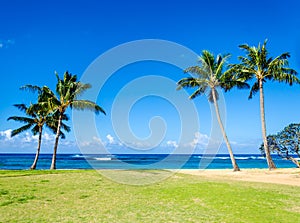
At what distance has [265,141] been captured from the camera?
23.6 metres

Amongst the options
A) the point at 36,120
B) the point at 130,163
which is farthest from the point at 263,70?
the point at 130,163

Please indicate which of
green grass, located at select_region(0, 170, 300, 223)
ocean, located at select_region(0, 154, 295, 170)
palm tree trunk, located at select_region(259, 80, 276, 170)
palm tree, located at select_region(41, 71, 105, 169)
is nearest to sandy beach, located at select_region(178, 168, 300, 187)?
palm tree trunk, located at select_region(259, 80, 276, 170)

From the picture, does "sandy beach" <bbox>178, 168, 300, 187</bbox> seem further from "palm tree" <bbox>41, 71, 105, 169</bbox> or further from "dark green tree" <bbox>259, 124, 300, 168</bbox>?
"palm tree" <bbox>41, 71, 105, 169</bbox>

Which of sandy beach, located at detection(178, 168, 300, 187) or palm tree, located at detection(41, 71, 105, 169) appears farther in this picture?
palm tree, located at detection(41, 71, 105, 169)

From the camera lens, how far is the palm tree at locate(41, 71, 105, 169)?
84.1ft

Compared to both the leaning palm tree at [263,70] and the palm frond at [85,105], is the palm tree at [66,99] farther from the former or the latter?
the leaning palm tree at [263,70]

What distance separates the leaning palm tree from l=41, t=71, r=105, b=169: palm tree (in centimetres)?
1378

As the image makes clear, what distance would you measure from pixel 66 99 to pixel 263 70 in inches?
716

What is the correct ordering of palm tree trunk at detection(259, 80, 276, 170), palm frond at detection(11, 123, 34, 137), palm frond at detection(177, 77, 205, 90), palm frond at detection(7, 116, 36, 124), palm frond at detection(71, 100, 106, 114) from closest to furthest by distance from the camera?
palm tree trunk at detection(259, 80, 276, 170), palm frond at detection(71, 100, 106, 114), palm frond at detection(177, 77, 205, 90), palm frond at detection(11, 123, 34, 137), palm frond at detection(7, 116, 36, 124)

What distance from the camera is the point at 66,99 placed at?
25.8 meters

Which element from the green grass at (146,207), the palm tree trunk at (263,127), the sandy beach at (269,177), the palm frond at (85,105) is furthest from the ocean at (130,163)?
the green grass at (146,207)

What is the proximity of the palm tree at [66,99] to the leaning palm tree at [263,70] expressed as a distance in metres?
13.8

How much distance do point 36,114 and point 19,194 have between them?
20.2 m

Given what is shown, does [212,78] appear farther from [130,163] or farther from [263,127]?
[130,163]
